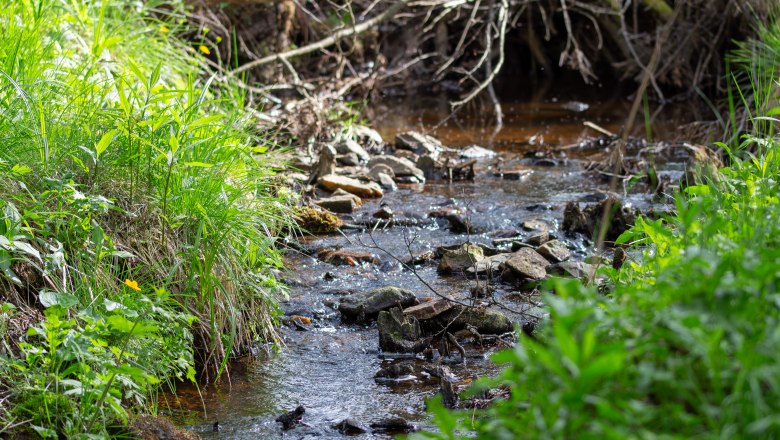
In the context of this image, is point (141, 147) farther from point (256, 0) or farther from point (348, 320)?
point (256, 0)

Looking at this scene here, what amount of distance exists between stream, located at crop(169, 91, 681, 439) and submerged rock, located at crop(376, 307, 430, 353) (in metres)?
0.07

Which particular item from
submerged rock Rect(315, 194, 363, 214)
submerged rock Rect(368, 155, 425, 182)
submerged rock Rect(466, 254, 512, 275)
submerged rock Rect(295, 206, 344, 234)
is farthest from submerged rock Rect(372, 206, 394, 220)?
submerged rock Rect(368, 155, 425, 182)

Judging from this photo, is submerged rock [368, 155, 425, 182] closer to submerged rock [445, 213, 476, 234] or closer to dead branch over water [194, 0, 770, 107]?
dead branch over water [194, 0, 770, 107]

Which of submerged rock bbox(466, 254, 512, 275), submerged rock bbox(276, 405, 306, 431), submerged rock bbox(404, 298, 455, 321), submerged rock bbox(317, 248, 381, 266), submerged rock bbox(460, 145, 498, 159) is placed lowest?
submerged rock bbox(460, 145, 498, 159)

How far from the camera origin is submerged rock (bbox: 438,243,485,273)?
4.84 m

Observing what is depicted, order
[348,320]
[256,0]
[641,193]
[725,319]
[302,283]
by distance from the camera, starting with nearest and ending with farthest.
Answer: [725,319] < [348,320] < [302,283] < [641,193] < [256,0]

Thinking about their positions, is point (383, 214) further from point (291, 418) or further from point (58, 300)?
point (58, 300)

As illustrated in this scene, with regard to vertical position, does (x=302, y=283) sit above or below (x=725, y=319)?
below

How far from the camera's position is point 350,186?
6.51 metres

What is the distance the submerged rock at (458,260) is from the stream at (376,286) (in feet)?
0.27

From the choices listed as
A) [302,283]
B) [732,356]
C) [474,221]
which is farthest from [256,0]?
[732,356]

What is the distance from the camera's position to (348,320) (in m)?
4.24

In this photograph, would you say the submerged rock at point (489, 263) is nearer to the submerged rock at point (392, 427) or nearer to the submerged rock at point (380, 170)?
the submerged rock at point (392, 427)

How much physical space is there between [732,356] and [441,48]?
985 cm
